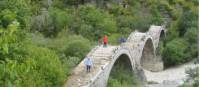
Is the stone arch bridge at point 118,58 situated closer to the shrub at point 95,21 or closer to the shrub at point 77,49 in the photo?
the shrub at point 77,49

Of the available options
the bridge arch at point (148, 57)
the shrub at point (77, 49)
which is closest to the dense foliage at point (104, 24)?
the shrub at point (77, 49)

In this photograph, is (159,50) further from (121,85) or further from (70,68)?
(70,68)

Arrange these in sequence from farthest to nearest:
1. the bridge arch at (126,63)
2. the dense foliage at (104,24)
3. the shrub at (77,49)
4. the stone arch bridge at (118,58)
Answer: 1. the bridge arch at (126,63)
2. the dense foliage at (104,24)
3. the shrub at (77,49)
4. the stone arch bridge at (118,58)

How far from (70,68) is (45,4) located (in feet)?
74.9

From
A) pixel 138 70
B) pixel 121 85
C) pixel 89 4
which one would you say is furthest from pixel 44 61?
pixel 89 4

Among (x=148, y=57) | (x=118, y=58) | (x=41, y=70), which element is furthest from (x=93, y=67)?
(x=148, y=57)

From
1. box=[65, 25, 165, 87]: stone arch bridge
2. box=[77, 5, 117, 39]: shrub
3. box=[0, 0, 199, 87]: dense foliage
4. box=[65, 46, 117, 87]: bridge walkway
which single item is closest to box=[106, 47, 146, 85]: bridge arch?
box=[65, 25, 165, 87]: stone arch bridge

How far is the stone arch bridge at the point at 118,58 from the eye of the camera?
22739 millimetres

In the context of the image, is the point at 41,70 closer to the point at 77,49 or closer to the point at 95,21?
the point at 77,49

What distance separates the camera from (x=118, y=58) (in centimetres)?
3148

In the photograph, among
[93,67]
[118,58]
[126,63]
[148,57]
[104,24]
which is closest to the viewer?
[93,67]

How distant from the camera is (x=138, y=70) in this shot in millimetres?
36250

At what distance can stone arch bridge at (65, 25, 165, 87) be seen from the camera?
22739 millimetres

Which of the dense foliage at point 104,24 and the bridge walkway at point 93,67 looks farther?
the dense foliage at point 104,24
